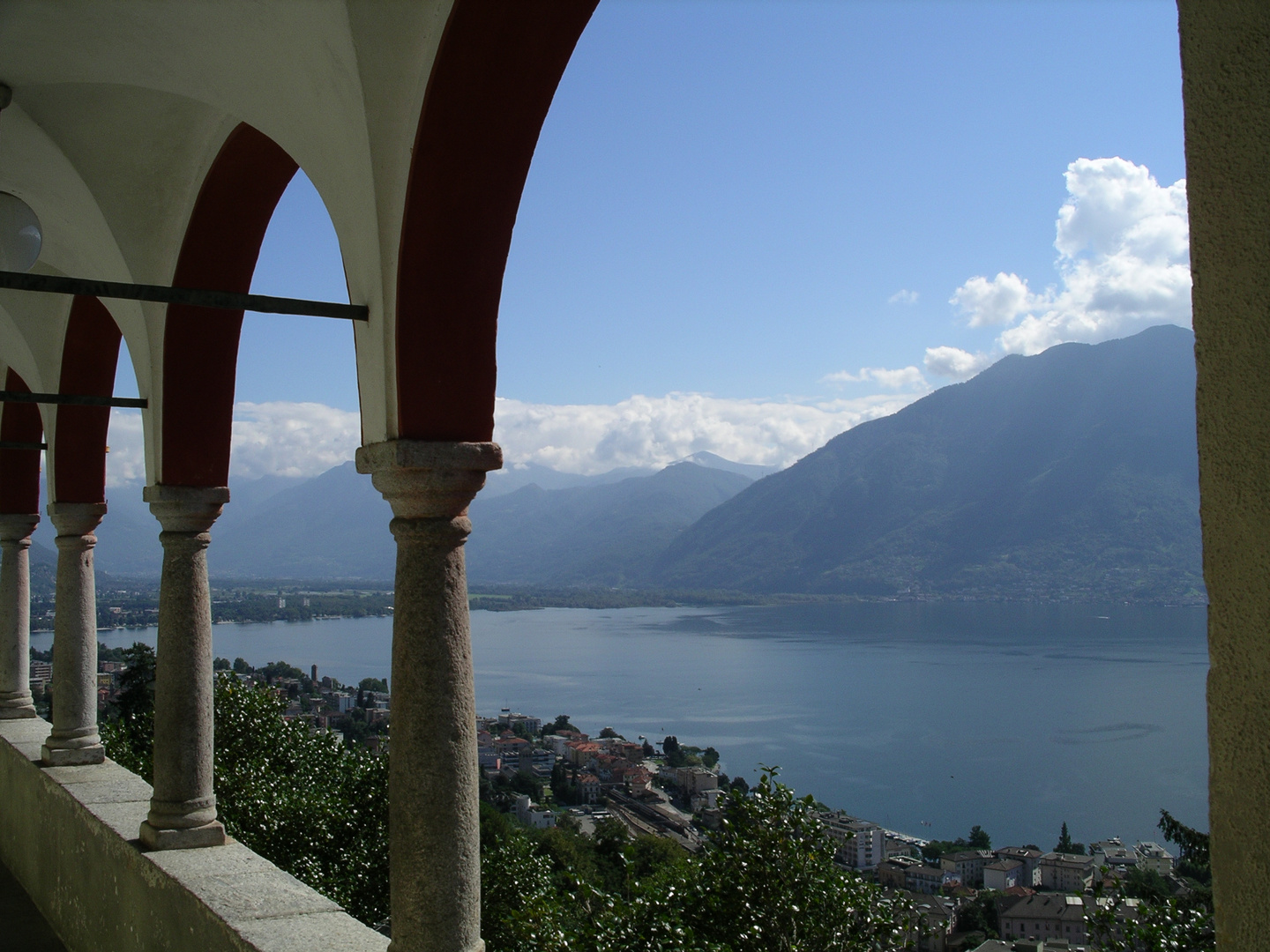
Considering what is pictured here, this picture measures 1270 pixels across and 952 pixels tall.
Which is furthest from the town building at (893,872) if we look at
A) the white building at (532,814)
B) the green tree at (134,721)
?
the green tree at (134,721)

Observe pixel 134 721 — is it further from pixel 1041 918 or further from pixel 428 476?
pixel 1041 918

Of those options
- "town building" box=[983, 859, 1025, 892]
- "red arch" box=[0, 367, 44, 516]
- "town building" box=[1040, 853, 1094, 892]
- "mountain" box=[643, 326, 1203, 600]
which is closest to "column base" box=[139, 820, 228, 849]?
"red arch" box=[0, 367, 44, 516]

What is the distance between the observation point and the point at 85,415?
281 inches

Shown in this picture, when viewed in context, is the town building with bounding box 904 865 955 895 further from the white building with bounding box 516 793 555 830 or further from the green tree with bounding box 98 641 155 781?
the green tree with bounding box 98 641 155 781

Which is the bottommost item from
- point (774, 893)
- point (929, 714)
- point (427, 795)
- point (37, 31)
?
point (929, 714)

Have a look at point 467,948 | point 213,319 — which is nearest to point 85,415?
point 213,319

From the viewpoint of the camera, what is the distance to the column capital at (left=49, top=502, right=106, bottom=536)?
6988 mm

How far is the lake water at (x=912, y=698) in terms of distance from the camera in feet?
118

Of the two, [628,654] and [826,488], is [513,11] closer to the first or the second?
[628,654]

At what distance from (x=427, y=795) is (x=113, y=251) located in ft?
13.3

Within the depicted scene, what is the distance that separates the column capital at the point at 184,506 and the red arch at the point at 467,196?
7.78ft

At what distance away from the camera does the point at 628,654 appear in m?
79.2

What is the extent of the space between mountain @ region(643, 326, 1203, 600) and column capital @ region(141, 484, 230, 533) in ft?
329

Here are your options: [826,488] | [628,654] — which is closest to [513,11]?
[628,654]
